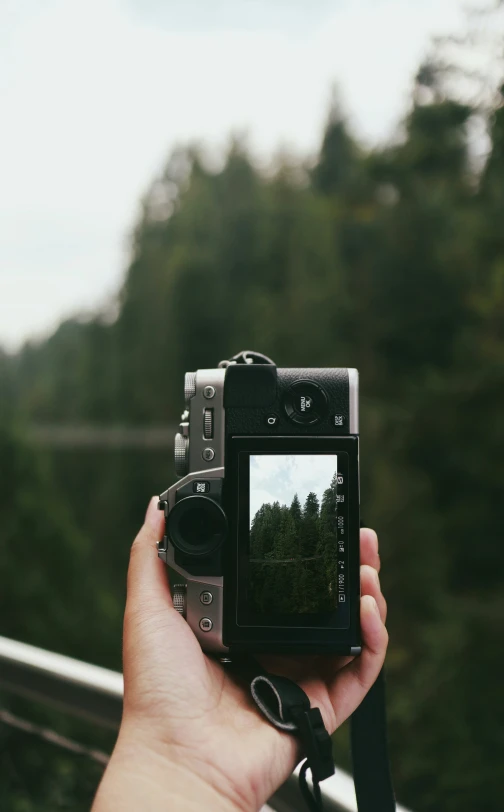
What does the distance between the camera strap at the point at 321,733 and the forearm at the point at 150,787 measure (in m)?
0.10

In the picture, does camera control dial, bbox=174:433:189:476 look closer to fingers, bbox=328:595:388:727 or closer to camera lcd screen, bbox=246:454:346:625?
camera lcd screen, bbox=246:454:346:625

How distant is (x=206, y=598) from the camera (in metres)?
0.89

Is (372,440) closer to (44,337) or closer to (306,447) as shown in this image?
(306,447)

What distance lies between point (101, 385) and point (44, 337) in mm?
2123

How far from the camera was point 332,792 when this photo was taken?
83 centimetres

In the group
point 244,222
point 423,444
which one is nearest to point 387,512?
point 423,444

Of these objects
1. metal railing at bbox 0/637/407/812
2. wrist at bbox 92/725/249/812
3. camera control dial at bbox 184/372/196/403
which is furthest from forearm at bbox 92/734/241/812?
camera control dial at bbox 184/372/196/403

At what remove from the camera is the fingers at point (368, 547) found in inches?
36.6

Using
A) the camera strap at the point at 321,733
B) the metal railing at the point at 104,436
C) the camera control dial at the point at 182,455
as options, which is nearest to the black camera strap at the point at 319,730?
the camera strap at the point at 321,733

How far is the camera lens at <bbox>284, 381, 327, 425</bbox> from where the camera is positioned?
0.91m

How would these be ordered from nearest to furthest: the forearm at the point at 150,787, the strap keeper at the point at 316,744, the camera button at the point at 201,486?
the forearm at the point at 150,787, the strap keeper at the point at 316,744, the camera button at the point at 201,486

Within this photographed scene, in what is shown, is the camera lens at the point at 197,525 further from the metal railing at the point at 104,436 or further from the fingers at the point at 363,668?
the metal railing at the point at 104,436

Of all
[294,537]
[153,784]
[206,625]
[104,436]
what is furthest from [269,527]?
→ [104,436]

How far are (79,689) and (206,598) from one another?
0.27 metres
